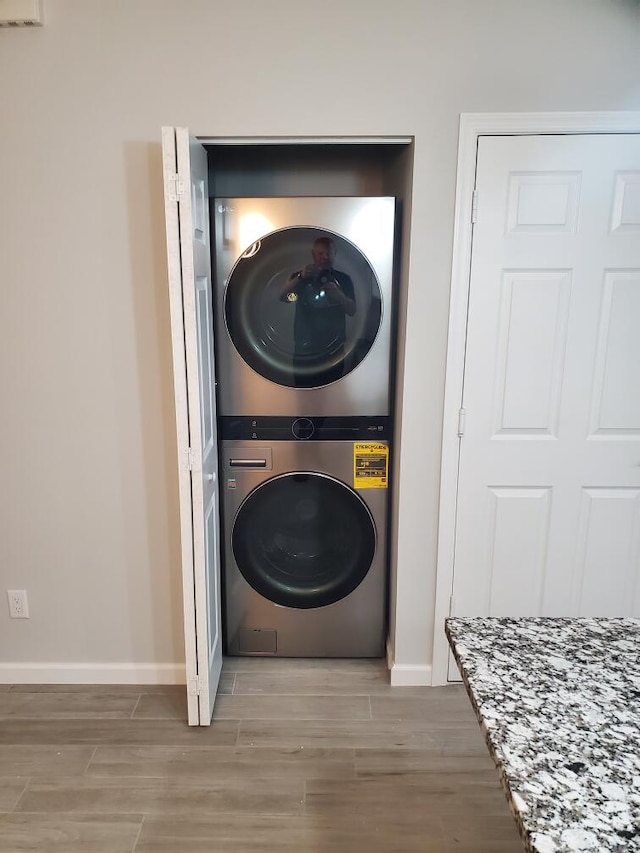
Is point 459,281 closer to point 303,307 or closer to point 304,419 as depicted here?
point 303,307

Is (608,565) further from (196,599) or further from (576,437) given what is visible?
(196,599)

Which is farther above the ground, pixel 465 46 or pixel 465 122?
pixel 465 46

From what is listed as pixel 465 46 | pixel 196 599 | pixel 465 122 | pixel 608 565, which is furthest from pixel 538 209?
pixel 196 599

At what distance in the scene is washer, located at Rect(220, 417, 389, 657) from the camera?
2303 mm

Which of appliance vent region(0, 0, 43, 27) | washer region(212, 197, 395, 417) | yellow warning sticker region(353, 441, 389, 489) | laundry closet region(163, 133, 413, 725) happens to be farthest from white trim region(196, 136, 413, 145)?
yellow warning sticker region(353, 441, 389, 489)

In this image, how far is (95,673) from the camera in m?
2.39

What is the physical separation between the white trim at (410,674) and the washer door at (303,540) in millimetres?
354

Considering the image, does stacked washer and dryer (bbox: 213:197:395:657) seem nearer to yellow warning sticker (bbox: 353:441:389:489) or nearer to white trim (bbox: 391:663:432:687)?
yellow warning sticker (bbox: 353:441:389:489)

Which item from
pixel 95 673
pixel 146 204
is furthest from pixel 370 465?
pixel 95 673

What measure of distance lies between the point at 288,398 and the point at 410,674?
1196mm

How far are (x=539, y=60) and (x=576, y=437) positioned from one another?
1259mm

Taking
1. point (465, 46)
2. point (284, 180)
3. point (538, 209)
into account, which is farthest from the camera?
point (284, 180)

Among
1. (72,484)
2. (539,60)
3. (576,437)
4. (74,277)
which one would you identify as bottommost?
(72,484)

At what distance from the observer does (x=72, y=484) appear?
2234 millimetres
